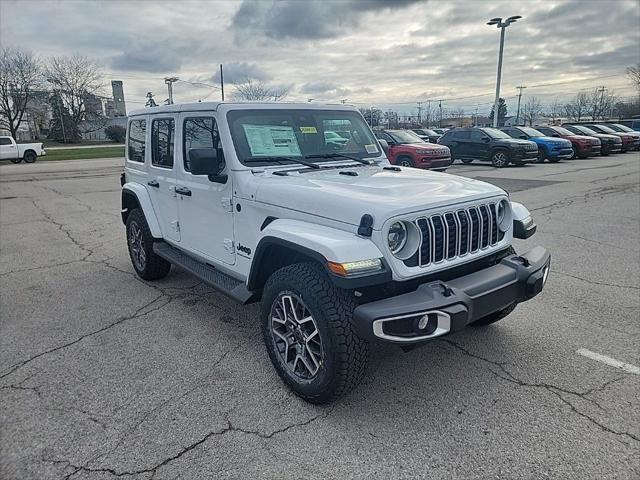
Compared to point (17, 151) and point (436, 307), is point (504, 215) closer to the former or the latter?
point (436, 307)

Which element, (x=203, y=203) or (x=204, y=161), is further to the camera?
(x=203, y=203)

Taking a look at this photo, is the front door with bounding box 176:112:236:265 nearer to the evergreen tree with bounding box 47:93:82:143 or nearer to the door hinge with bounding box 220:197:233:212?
the door hinge with bounding box 220:197:233:212

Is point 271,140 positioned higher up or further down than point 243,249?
higher up

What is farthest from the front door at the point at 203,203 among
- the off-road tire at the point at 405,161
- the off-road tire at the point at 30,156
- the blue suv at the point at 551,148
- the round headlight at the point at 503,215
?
the off-road tire at the point at 30,156

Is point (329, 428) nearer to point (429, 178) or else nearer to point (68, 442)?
point (68, 442)

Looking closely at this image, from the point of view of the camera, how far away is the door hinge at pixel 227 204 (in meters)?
3.64

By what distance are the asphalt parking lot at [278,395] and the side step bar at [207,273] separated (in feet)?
1.67

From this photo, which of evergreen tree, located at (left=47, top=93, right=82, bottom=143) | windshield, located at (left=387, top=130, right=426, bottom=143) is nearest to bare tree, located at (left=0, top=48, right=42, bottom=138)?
evergreen tree, located at (left=47, top=93, right=82, bottom=143)

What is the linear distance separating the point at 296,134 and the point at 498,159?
16440 millimetres

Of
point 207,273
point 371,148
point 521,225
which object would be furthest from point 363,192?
point 207,273

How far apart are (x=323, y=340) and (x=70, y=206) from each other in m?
10.5

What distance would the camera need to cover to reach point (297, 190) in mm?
3102

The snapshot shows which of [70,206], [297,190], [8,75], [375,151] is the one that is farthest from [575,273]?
[8,75]

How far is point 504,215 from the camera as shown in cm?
339
